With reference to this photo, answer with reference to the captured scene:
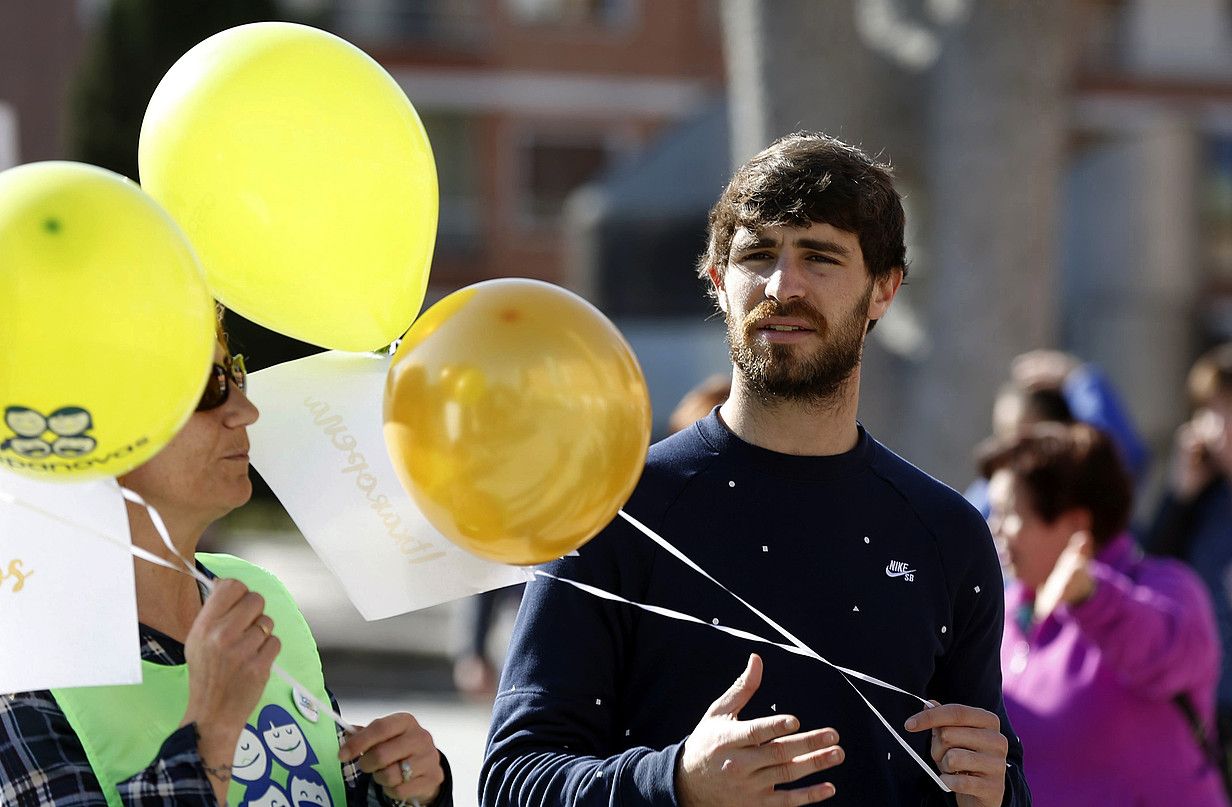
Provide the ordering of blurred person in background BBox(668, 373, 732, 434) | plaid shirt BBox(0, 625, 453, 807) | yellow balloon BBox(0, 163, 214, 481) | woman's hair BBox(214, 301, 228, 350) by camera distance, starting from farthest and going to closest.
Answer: blurred person in background BBox(668, 373, 732, 434)
woman's hair BBox(214, 301, 228, 350)
plaid shirt BBox(0, 625, 453, 807)
yellow balloon BBox(0, 163, 214, 481)

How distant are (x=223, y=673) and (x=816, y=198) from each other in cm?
105

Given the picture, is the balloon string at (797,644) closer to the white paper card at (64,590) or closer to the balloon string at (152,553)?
the balloon string at (152,553)

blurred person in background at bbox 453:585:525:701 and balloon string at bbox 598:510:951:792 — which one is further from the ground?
balloon string at bbox 598:510:951:792

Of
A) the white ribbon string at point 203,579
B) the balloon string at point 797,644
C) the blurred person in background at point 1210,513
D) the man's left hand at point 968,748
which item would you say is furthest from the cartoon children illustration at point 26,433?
the blurred person in background at point 1210,513

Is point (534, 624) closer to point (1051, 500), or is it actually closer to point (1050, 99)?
point (1051, 500)

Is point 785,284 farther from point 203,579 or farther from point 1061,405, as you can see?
point 1061,405

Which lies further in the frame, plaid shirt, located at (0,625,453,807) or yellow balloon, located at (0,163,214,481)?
plaid shirt, located at (0,625,453,807)

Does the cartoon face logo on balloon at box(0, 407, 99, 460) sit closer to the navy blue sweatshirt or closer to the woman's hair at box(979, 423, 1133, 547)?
the navy blue sweatshirt

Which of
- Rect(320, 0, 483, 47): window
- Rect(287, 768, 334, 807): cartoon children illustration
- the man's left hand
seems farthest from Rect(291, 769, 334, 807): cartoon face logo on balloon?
Rect(320, 0, 483, 47): window

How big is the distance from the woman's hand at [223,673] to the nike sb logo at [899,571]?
0.88 m

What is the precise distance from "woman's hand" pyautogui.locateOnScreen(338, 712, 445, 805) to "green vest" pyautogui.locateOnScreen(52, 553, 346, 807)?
0.19 ft

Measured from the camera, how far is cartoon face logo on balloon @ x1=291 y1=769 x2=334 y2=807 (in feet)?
6.83

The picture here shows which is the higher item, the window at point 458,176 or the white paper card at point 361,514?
the white paper card at point 361,514

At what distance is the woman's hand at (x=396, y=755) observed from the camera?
2.09 metres
